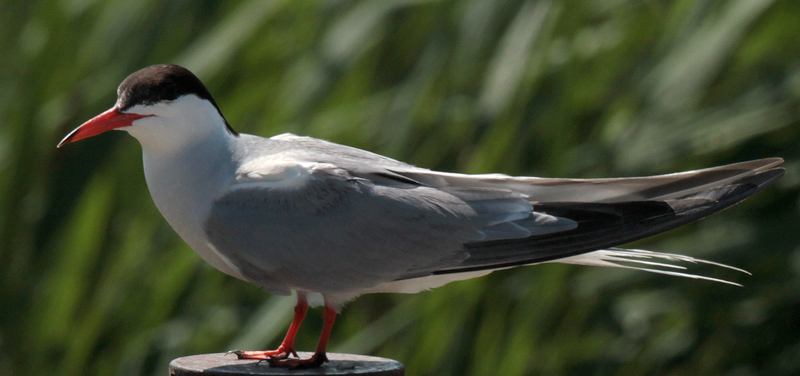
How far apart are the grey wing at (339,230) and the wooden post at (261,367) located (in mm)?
142

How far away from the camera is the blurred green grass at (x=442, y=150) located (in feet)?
7.81

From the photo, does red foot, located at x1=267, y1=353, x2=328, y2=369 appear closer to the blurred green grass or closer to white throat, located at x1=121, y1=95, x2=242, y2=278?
white throat, located at x1=121, y1=95, x2=242, y2=278

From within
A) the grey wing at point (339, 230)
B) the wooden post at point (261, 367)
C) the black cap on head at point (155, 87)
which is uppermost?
the black cap on head at point (155, 87)

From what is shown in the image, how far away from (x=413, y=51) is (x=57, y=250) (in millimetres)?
1370

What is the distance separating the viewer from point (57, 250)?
2.53 metres

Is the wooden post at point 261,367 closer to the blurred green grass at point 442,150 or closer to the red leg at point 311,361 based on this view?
the red leg at point 311,361

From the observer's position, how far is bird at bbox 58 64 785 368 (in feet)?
5.03

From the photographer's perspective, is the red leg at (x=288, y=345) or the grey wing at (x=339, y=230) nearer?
the grey wing at (x=339, y=230)

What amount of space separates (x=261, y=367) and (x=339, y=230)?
287 mm

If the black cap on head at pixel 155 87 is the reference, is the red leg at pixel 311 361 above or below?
below

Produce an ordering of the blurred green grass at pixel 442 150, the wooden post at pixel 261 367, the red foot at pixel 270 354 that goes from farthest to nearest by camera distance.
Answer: the blurred green grass at pixel 442 150 → the red foot at pixel 270 354 → the wooden post at pixel 261 367

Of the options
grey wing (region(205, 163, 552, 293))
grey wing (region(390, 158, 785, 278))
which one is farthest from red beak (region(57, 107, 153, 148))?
grey wing (region(390, 158, 785, 278))

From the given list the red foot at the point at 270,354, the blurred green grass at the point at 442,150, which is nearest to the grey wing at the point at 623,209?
the red foot at the point at 270,354

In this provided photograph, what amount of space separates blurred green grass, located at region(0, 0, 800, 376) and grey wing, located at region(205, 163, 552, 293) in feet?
2.20
